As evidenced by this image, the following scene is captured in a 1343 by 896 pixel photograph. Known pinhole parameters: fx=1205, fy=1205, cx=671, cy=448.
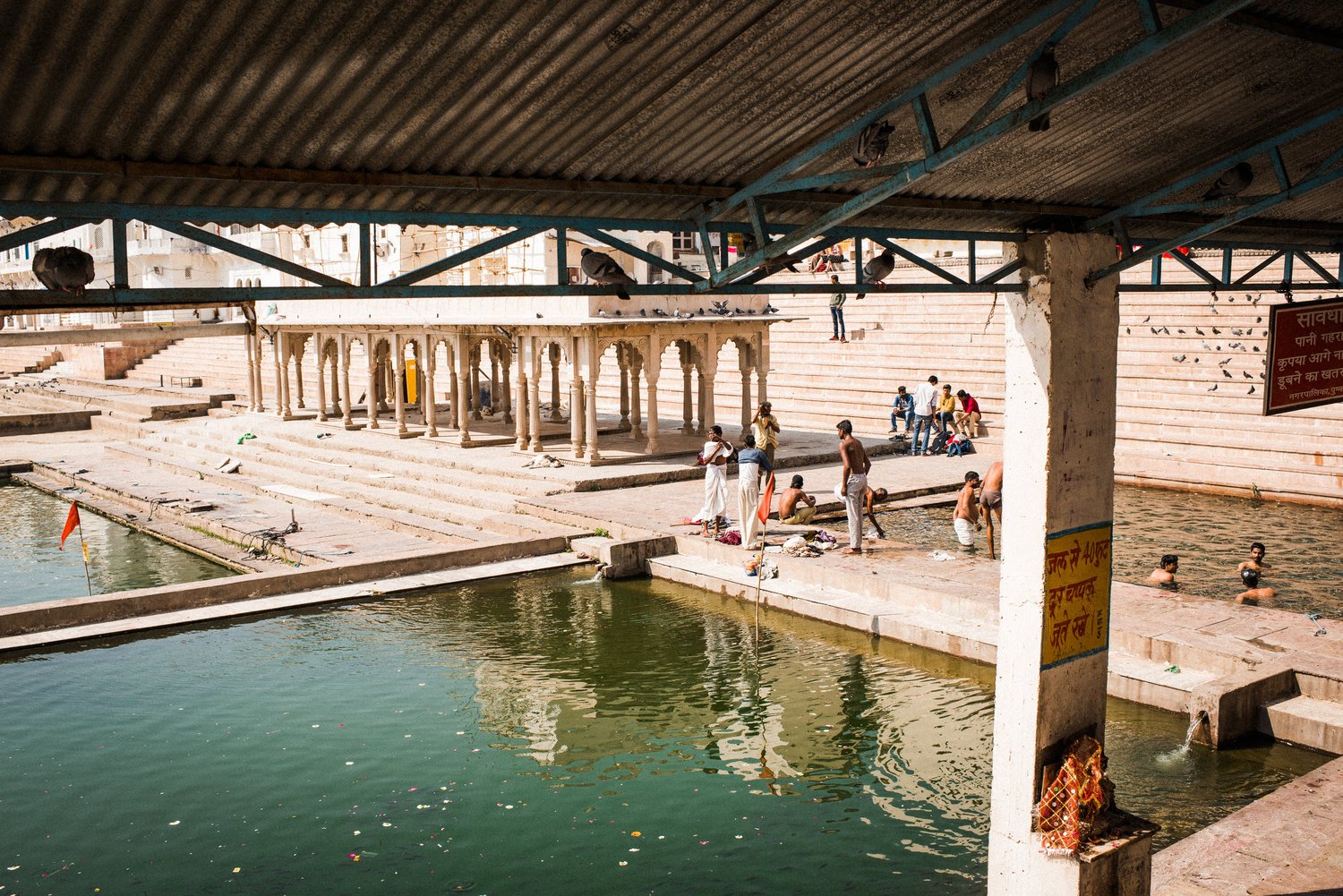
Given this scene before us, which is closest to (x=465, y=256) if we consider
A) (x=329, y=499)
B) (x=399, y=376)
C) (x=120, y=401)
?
(x=329, y=499)

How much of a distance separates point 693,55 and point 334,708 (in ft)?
22.8

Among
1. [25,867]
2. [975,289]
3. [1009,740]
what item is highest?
[975,289]

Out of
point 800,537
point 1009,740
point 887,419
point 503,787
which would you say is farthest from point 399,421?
point 1009,740

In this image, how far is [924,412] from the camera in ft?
76.9

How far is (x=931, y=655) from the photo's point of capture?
11945mm

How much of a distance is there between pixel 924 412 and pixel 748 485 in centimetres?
962

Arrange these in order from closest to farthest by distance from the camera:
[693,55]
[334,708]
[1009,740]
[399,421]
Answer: [693,55] < [1009,740] < [334,708] < [399,421]

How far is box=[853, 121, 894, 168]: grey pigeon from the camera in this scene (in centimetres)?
682

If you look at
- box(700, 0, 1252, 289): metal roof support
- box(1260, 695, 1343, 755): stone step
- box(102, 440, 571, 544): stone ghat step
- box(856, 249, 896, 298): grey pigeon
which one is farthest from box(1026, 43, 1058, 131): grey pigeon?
box(102, 440, 571, 544): stone ghat step

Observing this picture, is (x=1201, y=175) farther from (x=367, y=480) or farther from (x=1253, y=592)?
(x=367, y=480)

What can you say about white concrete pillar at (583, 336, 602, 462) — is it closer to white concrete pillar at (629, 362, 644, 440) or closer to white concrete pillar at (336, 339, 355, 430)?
white concrete pillar at (629, 362, 644, 440)

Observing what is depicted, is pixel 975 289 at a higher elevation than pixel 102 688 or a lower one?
higher

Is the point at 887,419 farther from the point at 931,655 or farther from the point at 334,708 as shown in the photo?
the point at 334,708

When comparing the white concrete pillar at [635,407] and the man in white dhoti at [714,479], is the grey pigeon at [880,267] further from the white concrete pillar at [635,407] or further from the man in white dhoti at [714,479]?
the white concrete pillar at [635,407]
